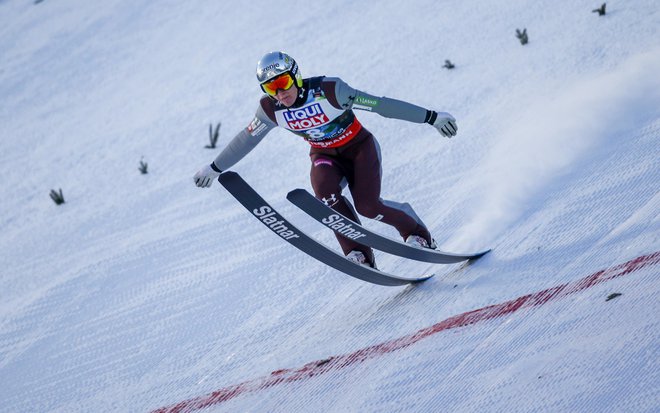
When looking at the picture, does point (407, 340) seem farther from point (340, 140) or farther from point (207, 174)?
point (207, 174)

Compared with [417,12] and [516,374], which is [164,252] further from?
[417,12]

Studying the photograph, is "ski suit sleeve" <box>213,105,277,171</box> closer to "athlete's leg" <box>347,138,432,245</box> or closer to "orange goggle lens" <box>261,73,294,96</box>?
"orange goggle lens" <box>261,73,294,96</box>

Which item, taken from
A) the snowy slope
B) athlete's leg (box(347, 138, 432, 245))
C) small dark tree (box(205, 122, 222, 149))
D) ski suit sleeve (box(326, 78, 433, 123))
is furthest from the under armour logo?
small dark tree (box(205, 122, 222, 149))

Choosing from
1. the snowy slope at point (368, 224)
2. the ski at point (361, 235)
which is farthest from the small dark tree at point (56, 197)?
the ski at point (361, 235)

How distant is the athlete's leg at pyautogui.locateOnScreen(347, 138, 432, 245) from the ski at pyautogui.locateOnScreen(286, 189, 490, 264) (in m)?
0.27

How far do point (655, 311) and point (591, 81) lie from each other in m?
4.37

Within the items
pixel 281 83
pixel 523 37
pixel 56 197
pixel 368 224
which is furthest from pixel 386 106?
pixel 56 197

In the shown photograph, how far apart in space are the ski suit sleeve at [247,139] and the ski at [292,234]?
55cm

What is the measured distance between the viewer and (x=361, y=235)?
522cm

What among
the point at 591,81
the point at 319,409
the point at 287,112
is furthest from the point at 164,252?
the point at 591,81

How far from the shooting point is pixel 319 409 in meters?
4.21

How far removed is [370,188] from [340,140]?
0.38 metres

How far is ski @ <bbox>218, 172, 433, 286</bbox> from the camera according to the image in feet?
16.3

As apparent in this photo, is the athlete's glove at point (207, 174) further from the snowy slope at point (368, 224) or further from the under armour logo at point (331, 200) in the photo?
the snowy slope at point (368, 224)
